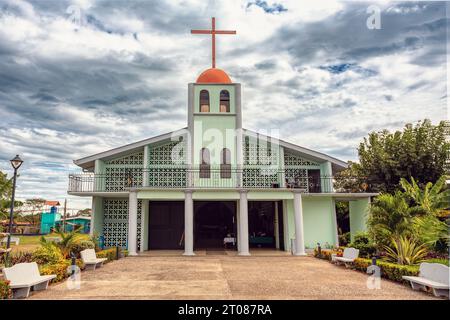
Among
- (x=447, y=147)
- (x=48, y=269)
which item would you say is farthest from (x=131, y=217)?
(x=447, y=147)

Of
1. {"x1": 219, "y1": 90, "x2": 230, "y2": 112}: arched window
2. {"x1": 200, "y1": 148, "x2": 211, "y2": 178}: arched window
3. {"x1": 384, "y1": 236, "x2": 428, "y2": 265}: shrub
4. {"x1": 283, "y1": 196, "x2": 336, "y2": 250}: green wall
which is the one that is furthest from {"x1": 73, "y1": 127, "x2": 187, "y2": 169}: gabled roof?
{"x1": 384, "y1": 236, "x2": 428, "y2": 265}: shrub

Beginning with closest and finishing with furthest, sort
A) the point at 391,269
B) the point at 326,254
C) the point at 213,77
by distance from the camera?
the point at 391,269 < the point at 326,254 < the point at 213,77

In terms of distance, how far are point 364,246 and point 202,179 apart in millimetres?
8417

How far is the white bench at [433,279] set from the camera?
8.10m

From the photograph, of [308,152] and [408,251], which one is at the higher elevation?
[308,152]

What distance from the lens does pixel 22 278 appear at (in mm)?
8195

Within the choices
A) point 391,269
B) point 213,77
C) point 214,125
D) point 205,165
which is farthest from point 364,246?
point 213,77

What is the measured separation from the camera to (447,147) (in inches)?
839

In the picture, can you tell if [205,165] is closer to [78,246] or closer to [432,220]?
[78,246]

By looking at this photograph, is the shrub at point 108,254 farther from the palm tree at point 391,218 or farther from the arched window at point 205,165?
the palm tree at point 391,218

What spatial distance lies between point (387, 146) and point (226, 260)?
48.3ft

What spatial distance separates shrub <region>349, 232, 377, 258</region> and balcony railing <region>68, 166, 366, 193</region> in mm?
4488

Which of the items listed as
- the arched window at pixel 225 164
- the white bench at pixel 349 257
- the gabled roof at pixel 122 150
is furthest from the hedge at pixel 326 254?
the gabled roof at pixel 122 150

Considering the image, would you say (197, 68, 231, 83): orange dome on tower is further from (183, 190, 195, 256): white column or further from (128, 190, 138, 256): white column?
(128, 190, 138, 256): white column
